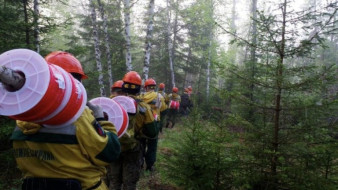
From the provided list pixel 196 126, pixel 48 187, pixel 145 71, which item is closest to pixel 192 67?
pixel 145 71

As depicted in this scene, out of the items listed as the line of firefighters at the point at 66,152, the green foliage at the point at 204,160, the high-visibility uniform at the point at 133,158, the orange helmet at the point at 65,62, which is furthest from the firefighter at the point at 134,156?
the line of firefighters at the point at 66,152

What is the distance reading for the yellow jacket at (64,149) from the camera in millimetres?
1893

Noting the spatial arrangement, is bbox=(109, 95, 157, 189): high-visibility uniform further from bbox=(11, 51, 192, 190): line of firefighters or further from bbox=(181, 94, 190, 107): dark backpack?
bbox=(181, 94, 190, 107): dark backpack

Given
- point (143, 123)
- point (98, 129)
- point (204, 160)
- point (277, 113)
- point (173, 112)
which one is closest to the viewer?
point (98, 129)

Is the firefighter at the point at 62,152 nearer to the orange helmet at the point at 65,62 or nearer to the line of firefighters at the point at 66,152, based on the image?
the line of firefighters at the point at 66,152

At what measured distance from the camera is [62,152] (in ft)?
6.39

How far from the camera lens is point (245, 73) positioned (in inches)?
172

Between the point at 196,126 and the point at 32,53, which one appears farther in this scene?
the point at 196,126

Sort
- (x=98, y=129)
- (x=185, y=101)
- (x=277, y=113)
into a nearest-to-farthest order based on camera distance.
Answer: (x=98, y=129) → (x=277, y=113) → (x=185, y=101)

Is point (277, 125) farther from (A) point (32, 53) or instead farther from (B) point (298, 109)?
(A) point (32, 53)

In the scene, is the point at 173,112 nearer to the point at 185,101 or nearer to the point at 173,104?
the point at 173,104

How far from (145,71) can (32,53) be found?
36.1 feet

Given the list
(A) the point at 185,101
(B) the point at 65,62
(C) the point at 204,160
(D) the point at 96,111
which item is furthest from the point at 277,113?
(A) the point at 185,101

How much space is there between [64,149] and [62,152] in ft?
0.11
